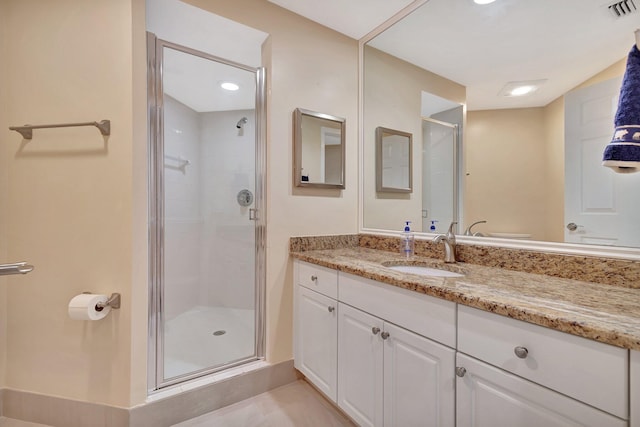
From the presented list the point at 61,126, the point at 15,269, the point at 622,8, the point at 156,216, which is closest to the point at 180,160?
the point at 156,216

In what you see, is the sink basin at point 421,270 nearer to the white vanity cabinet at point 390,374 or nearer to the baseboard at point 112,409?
the white vanity cabinet at point 390,374

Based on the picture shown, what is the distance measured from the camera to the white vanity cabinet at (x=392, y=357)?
91 cm

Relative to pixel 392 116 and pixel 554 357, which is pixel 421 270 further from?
pixel 392 116

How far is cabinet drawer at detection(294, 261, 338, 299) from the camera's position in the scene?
55.4 inches

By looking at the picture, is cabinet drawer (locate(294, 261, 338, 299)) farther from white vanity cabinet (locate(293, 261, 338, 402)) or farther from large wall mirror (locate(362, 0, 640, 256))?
large wall mirror (locate(362, 0, 640, 256))

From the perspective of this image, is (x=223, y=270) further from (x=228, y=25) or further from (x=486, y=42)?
(x=486, y=42)

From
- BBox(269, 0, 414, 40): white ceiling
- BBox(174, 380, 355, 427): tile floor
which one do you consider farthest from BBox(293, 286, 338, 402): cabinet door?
BBox(269, 0, 414, 40): white ceiling

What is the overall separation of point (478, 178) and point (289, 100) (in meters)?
1.22

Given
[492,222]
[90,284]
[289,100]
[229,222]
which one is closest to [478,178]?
[492,222]

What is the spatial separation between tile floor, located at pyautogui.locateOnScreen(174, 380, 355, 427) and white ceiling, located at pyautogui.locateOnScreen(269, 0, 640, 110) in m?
1.86

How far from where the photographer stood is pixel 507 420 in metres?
0.74

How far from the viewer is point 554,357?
2.16ft

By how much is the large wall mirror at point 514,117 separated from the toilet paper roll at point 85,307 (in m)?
1.72

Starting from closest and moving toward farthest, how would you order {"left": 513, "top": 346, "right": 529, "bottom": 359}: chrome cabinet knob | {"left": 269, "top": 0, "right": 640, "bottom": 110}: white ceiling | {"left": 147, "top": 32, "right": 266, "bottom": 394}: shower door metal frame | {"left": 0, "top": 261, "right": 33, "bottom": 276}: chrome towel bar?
{"left": 513, "top": 346, "right": 529, "bottom": 359}: chrome cabinet knob → {"left": 0, "top": 261, "right": 33, "bottom": 276}: chrome towel bar → {"left": 269, "top": 0, "right": 640, "bottom": 110}: white ceiling → {"left": 147, "top": 32, "right": 266, "bottom": 394}: shower door metal frame
